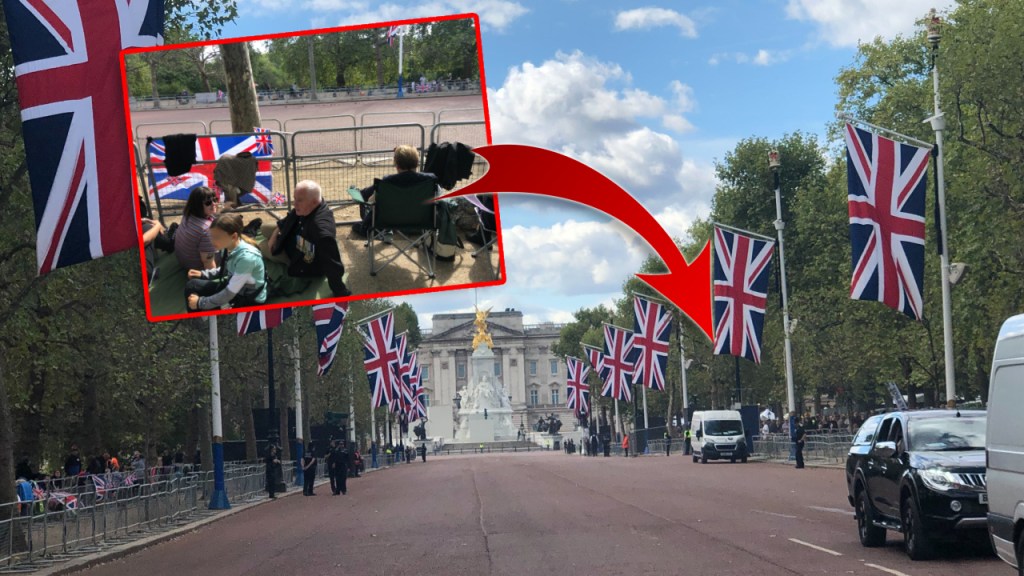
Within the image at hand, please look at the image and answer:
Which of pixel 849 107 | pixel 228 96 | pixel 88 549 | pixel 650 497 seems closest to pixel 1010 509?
pixel 228 96

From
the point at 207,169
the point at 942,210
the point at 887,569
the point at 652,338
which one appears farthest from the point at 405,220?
the point at 652,338

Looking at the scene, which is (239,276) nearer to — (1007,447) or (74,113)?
(74,113)

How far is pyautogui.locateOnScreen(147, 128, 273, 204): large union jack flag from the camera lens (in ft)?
29.2

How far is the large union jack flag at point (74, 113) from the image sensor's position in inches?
430

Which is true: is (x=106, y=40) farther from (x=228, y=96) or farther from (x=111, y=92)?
(x=228, y=96)

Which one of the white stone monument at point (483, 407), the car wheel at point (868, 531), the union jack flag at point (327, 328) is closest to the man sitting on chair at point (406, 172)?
the car wheel at point (868, 531)

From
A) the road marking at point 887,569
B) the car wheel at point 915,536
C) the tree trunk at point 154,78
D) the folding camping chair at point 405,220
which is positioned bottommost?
the road marking at point 887,569

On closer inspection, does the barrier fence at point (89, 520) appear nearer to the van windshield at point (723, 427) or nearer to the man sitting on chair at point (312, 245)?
the man sitting on chair at point (312, 245)

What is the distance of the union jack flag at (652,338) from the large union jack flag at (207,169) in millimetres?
46206

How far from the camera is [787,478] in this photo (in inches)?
1612

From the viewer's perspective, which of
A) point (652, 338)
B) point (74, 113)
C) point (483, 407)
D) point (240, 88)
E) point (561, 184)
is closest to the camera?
point (561, 184)

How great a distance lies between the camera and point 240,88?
9.01 meters

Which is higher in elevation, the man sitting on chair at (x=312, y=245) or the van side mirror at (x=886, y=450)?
the man sitting on chair at (x=312, y=245)

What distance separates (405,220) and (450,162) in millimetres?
756
